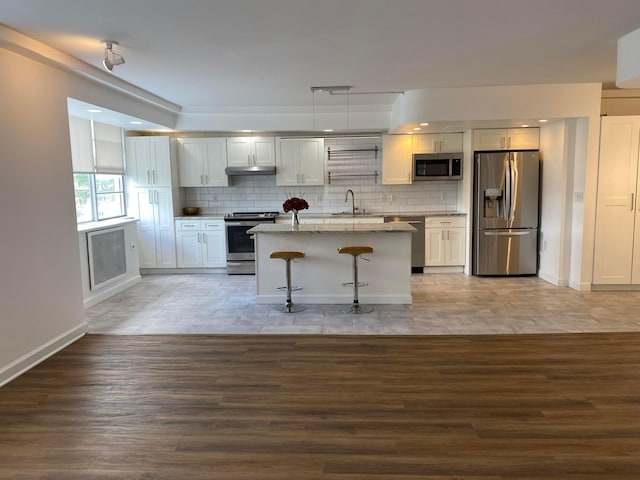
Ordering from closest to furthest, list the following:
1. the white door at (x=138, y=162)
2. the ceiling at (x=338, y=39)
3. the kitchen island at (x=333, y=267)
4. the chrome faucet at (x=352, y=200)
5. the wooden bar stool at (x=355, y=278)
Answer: the ceiling at (x=338, y=39) → the wooden bar stool at (x=355, y=278) → the kitchen island at (x=333, y=267) → the white door at (x=138, y=162) → the chrome faucet at (x=352, y=200)

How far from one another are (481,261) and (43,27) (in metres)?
5.85

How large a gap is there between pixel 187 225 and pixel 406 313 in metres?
3.95

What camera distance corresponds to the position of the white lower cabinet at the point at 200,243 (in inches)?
276

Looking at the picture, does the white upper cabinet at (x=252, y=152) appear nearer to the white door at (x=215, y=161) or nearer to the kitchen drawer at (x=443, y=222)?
the white door at (x=215, y=161)

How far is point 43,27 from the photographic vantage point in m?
3.13

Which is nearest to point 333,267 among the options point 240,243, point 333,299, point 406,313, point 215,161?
point 333,299

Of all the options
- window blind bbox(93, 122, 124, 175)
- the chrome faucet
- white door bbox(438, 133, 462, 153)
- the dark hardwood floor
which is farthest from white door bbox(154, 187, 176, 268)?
white door bbox(438, 133, 462, 153)

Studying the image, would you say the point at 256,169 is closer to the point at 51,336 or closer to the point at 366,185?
the point at 366,185

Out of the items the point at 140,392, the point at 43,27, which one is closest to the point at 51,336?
the point at 140,392

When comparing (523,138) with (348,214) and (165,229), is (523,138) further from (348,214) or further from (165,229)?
(165,229)

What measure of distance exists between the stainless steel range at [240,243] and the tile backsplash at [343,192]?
0.64 meters

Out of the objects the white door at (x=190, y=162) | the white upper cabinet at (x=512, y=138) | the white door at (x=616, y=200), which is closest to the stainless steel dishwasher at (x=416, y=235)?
the white upper cabinet at (x=512, y=138)

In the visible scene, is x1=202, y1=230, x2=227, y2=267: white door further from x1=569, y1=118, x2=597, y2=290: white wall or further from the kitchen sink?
x1=569, y1=118, x2=597, y2=290: white wall

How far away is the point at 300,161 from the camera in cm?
712
